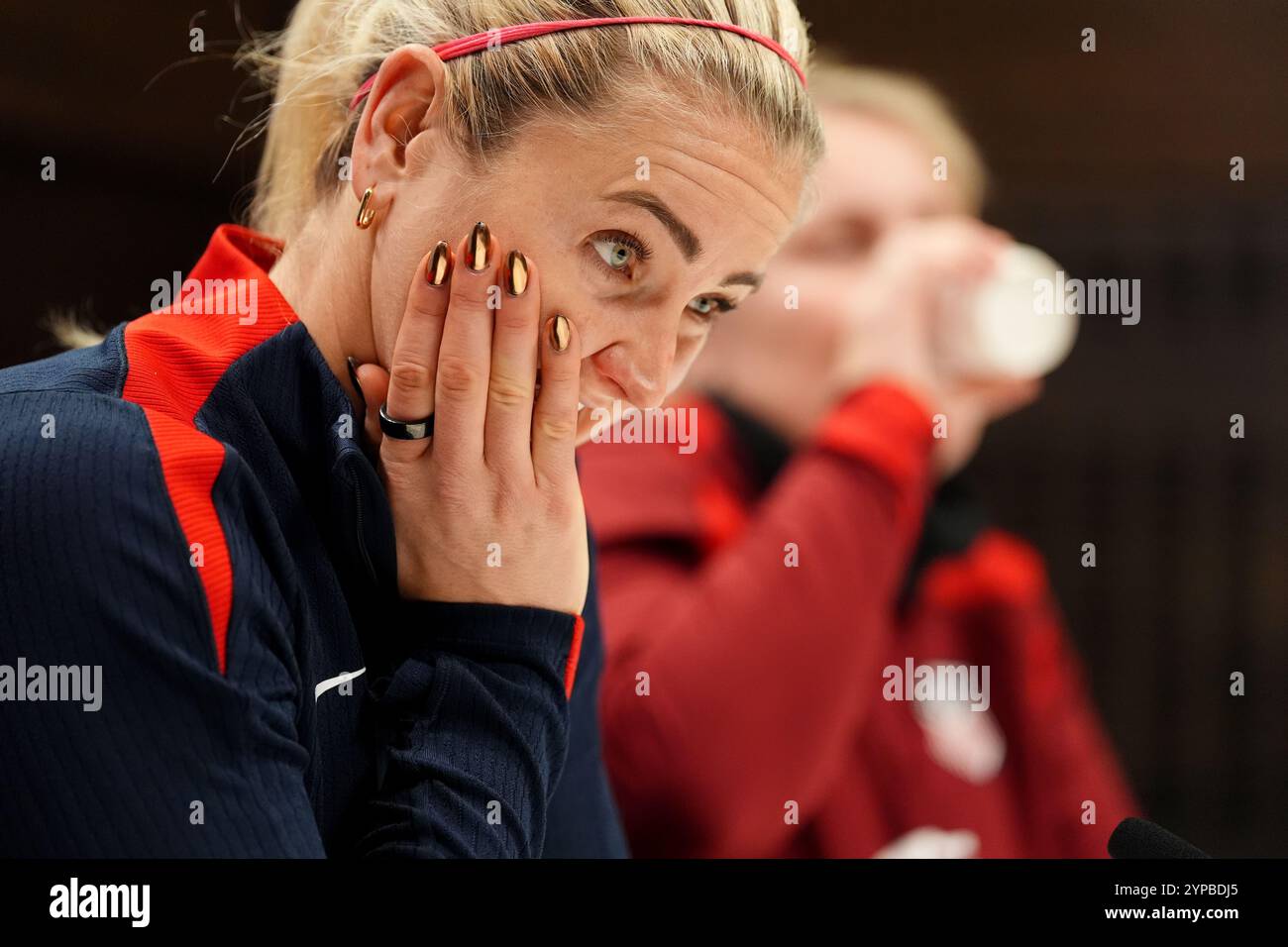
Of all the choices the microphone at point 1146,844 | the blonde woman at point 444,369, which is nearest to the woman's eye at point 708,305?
the blonde woman at point 444,369

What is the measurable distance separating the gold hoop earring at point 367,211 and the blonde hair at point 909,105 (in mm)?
1025

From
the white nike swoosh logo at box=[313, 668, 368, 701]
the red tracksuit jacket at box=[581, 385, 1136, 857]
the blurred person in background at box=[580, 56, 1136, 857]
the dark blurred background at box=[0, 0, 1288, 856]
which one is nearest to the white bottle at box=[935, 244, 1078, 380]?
the blurred person in background at box=[580, 56, 1136, 857]

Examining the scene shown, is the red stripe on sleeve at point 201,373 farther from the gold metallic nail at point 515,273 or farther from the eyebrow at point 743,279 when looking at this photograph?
the eyebrow at point 743,279

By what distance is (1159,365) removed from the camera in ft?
7.01

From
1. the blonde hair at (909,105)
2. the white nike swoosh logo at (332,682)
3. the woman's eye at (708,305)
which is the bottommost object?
the white nike swoosh logo at (332,682)

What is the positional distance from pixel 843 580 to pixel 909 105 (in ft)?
2.57

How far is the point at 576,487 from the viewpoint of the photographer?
2.37ft

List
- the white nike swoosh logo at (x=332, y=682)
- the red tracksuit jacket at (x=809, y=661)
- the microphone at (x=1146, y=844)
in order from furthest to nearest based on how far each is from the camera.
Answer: the red tracksuit jacket at (x=809, y=661)
the microphone at (x=1146, y=844)
the white nike swoosh logo at (x=332, y=682)

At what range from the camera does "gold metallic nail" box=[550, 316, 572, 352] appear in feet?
2.16

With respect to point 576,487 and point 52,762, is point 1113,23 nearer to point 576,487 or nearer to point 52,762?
point 576,487

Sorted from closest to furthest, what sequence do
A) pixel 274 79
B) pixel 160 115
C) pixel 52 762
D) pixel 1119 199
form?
pixel 52 762
pixel 274 79
pixel 160 115
pixel 1119 199

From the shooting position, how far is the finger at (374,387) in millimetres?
678
